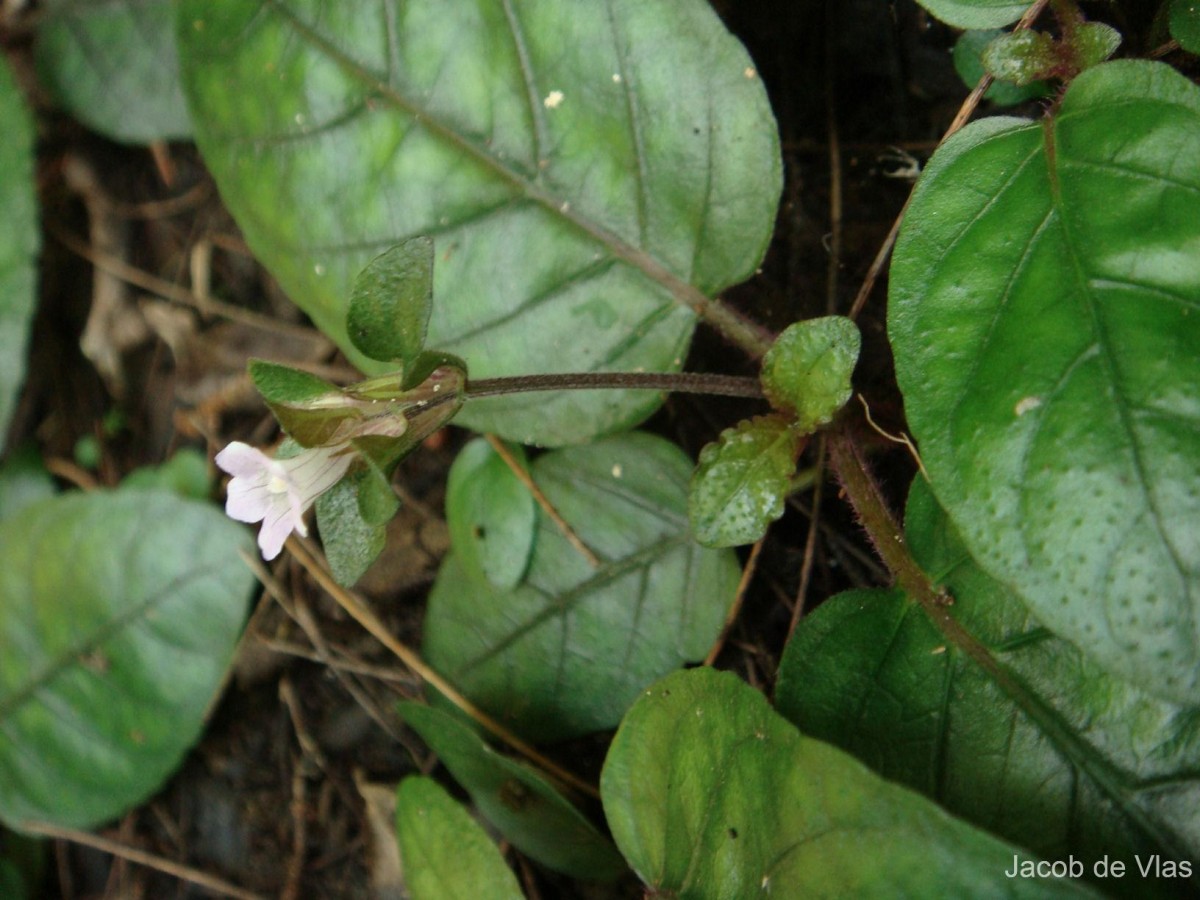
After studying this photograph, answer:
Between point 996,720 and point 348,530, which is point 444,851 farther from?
point 996,720

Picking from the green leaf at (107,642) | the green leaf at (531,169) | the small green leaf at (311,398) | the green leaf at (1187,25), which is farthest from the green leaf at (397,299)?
the green leaf at (107,642)

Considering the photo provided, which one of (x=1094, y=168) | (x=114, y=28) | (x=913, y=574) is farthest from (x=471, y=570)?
(x=114, y=28)

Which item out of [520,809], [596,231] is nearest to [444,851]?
[520,809]

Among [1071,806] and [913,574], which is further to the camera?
[913,574]

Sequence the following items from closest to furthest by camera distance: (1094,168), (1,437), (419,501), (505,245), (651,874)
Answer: (1094,168)
(651,874)
(505,245)
(419,501)
(1,437)

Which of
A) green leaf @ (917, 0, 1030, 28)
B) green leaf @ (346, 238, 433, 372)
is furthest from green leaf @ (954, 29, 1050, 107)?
green leaf @ (346, 238, 433, 372)

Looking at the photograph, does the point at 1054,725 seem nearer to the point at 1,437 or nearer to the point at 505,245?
the point at 505,245

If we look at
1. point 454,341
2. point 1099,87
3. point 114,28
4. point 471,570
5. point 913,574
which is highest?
point 114,28
